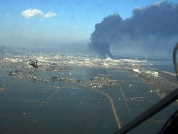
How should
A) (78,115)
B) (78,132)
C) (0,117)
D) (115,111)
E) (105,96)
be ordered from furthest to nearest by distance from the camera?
(105,96), (115,111), (78,115), (0,117), (78,132)

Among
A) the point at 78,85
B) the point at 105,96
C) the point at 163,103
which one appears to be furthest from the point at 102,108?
the point at 163,103

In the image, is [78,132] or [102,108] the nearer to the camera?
[78,132]

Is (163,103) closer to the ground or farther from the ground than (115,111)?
farther from the ground

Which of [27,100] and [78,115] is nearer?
[78,115]

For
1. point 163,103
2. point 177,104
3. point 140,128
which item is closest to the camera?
point 163,103

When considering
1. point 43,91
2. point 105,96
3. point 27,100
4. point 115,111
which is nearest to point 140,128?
point 115,111

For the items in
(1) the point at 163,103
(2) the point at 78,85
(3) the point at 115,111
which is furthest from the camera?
(2) the point at 78,85

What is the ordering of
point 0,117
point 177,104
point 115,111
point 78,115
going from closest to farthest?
point 0,117, point 78,115, point 115,111, point 177,104

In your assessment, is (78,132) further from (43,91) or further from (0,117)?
(43,91)

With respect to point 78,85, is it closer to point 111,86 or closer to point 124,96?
point 111,86
